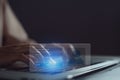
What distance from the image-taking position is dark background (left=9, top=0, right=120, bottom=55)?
0.59 meters

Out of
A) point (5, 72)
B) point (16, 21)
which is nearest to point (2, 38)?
point (16, 21)

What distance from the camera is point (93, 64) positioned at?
574 millimetres

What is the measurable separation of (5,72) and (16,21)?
0.16m

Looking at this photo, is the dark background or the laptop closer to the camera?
the laptop

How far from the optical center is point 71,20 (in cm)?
60

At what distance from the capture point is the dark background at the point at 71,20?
1.94 ft

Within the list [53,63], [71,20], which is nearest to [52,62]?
[53,63]

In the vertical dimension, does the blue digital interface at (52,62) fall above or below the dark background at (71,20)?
below

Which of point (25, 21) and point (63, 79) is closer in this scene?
point (63, 79)

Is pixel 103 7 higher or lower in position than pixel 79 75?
higher

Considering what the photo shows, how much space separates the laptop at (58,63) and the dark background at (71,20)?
17 mm

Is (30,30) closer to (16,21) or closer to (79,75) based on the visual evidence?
(16,21)

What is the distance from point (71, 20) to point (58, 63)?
4.0 inches

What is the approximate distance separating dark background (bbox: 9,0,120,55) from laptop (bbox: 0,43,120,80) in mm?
17
